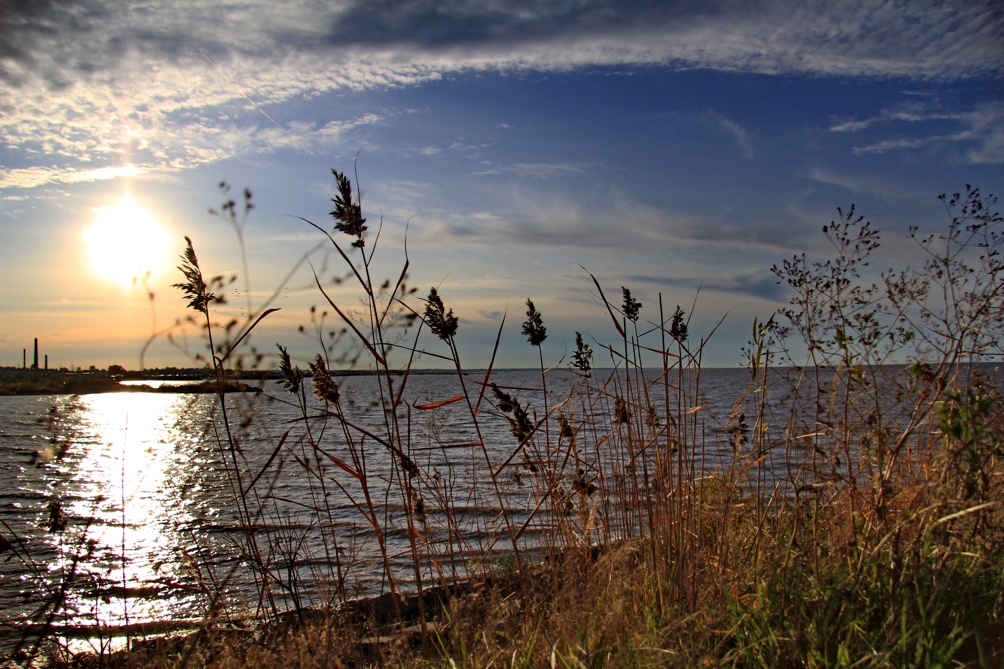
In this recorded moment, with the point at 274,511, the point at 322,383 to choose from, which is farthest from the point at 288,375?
the point at 274,511

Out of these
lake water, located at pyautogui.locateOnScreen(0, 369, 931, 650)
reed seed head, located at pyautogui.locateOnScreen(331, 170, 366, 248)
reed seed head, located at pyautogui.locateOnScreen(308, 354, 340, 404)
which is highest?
reed seed head, located at pyautogui.locateOnScreen(331, 170, 366, 248)

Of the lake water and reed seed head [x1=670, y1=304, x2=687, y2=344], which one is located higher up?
reed seed head [x1=670, y1=304, x2=687, y2=344]

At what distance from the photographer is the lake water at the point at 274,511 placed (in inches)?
118

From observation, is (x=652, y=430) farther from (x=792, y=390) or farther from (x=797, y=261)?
(x=797, y=261)

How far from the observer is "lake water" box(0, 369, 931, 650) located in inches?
118

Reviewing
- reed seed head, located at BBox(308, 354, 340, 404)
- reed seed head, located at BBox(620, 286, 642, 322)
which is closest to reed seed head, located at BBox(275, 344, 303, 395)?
reed seed head, located at BBox(308, 354, 340, 404)

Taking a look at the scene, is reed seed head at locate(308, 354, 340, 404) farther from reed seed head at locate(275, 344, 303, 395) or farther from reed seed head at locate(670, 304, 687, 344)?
reed seed head at locate(670, 304, 687, 344)

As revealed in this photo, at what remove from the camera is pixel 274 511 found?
9.50 meters

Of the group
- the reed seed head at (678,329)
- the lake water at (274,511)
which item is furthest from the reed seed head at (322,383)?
the reed seed head at (678,329)

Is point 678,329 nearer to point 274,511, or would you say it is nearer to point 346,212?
point 346,212

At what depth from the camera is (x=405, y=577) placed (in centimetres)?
654

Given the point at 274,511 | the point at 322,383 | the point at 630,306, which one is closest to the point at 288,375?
the point at 322,383

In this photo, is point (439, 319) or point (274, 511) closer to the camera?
point (439, 319)

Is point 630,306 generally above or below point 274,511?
above
